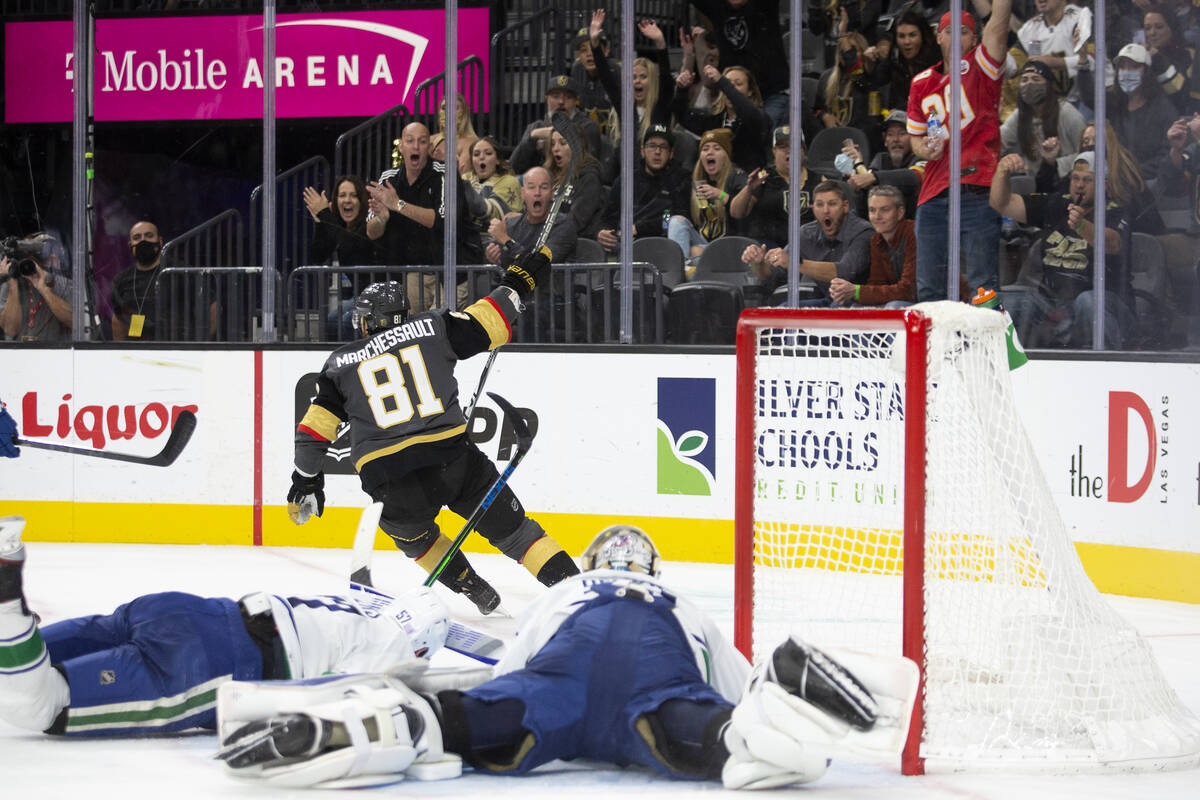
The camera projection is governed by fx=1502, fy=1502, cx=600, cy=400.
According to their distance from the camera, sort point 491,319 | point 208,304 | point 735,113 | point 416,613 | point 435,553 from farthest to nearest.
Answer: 1. point 208,304
2. point 735,113
3. point 435,553
4. point 491,319
5. point 416,613

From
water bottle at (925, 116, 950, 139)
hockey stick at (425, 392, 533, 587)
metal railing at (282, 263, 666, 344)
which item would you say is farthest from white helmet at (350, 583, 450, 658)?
water bottle at (925, 116, 950, 139)

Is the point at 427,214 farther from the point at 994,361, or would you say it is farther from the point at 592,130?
the point at 994,361

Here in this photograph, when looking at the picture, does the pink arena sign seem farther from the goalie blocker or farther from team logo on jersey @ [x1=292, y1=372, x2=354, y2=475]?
the goalie blocker

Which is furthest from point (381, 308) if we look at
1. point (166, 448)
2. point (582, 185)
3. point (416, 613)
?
point (582, 185)

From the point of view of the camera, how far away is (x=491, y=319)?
4438 millimetres

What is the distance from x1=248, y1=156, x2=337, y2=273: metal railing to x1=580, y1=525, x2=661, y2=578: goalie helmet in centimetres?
Answer: 388

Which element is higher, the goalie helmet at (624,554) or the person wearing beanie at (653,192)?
the person wearing beanie at (653,192)

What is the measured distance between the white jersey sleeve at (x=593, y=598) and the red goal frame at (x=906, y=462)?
320 millimetres

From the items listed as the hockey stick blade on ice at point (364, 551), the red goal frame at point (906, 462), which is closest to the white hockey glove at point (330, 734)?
the red goal frame at point (906, 462)

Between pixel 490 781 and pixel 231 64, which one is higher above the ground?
pixel 231 64

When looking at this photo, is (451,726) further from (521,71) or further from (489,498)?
(521,71)

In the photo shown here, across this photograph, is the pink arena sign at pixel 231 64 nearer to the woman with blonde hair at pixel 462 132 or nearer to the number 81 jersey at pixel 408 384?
the woman with blonde hair at pixel 462 132

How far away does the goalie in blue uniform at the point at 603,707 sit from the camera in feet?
8.18

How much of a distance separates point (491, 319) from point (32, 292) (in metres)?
3.17
